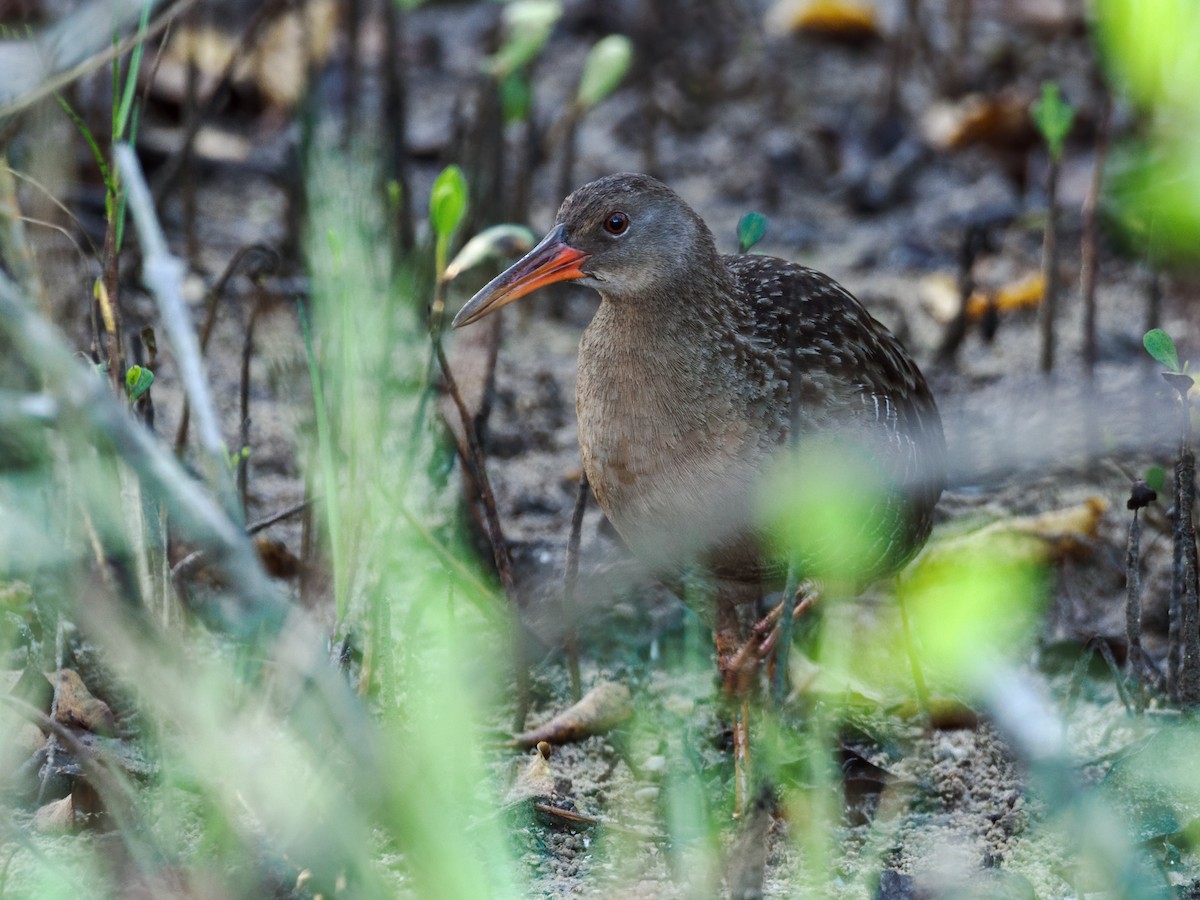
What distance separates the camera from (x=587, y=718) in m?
2.87

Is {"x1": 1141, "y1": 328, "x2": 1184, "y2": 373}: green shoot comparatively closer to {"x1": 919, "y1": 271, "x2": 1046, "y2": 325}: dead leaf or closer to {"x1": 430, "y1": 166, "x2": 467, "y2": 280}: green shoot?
{"x1": 430, "y1": 166, "x2": 467, "y2": 280}: green shoot

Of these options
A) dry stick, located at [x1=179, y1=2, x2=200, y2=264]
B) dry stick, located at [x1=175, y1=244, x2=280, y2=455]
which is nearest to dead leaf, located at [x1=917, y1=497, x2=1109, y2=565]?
dry stick, located at [x1=175, y1=244, x2=280, y2=455]

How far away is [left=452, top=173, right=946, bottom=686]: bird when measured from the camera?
8.64 feet

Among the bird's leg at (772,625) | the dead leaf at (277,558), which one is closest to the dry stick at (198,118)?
the dead leaf at (277,558)

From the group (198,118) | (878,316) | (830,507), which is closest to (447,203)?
(830,507)

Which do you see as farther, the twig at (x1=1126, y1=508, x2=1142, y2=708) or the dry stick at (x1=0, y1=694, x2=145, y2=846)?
the twig at (x1=1126, y1=508, x2=1142, y2=708)

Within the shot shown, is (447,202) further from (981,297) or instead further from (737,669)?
(981,297)

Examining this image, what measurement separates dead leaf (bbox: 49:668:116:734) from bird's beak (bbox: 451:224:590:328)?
3.00 feet

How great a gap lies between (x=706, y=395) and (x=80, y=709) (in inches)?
47.6

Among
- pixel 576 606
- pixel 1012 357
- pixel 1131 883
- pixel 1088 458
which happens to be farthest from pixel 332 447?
pixel 1012 357

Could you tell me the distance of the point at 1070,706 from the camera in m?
2.79

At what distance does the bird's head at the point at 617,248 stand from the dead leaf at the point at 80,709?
0.97m

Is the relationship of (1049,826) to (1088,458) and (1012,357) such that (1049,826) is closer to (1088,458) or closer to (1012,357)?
(1088,458)

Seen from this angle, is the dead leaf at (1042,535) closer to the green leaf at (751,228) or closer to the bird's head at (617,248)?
the green leaf at (751,228)
